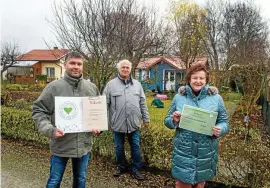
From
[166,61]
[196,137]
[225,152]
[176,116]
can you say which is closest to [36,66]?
[166,61]

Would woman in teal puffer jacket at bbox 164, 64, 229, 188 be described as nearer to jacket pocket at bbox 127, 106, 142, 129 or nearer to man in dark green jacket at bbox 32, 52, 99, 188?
man in dark green jacket at bbox 32, 52, 99, 188

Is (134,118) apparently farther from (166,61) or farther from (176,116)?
(166,61)

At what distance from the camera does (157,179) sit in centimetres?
483

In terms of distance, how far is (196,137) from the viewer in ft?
10.4

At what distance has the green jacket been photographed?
3.17 m

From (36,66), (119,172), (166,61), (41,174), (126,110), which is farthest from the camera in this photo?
(36,66)

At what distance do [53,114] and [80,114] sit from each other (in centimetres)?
28

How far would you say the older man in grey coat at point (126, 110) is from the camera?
463 cm

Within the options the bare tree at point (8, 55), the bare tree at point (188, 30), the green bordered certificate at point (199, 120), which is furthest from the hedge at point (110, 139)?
the bare tree at point (8, 55)

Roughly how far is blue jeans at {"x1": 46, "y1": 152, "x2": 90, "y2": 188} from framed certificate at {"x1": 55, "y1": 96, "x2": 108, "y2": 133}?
1.18 ft

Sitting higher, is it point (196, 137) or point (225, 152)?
point (196, 137)

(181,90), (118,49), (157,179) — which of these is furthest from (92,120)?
(118,49)

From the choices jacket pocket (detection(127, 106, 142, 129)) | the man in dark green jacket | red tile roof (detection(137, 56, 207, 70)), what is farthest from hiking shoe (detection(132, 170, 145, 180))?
red tile roof (detection(137, 56, 207, 70))

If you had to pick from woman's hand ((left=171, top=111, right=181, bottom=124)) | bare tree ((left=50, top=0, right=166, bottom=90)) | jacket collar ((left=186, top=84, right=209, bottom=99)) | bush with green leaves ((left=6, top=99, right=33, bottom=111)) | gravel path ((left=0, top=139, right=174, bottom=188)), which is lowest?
gravel path ((left=0, top=139, right=174, bottom=188))
